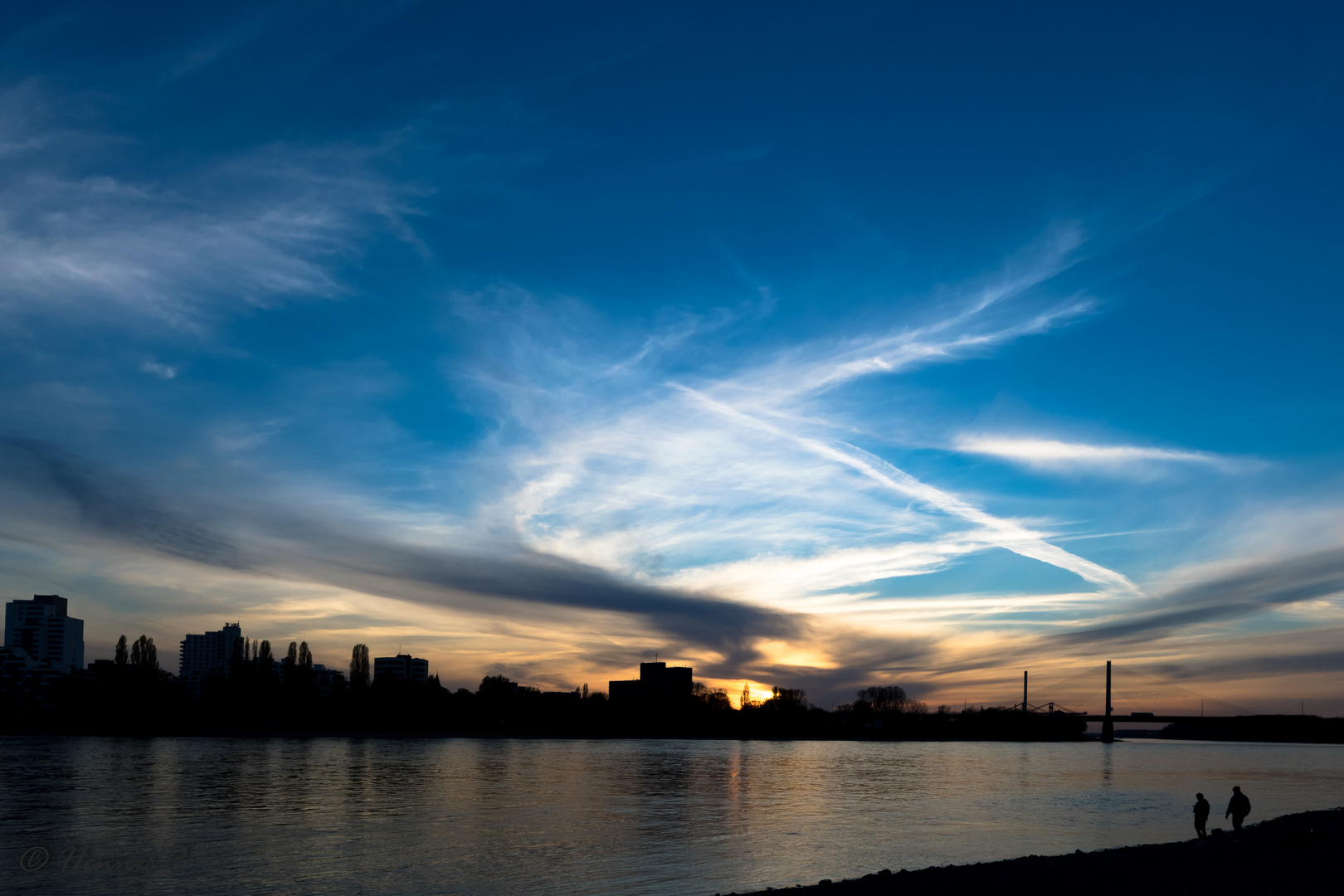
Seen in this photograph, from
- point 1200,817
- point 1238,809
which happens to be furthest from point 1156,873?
point 1200,817

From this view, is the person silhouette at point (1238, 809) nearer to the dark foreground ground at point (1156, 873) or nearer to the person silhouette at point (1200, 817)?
the dark foreground ground at point (1156, 873)

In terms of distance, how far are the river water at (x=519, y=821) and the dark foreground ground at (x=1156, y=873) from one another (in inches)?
174

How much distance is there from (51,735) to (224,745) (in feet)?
185

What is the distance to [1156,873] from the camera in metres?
29.5

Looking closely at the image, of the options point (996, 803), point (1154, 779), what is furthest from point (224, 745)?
point (1154, 779)

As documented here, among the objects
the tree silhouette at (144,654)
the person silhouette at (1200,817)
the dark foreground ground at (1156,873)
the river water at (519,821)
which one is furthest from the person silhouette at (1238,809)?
the tree silhouette at (144,654)

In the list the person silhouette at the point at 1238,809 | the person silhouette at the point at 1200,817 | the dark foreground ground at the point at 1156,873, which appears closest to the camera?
the dark foreground ground at the point at 1156,873

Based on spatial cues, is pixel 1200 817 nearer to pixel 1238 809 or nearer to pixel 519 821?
pixel 1238 809

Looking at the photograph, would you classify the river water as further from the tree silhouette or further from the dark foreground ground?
the tree silhouette

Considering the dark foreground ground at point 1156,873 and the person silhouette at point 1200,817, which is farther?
A: the person silhouette at point 1200,817

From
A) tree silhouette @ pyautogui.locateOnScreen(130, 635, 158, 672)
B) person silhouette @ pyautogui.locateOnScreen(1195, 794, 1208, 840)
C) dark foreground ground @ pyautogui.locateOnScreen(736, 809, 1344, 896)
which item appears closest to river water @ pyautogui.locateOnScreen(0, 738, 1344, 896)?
dark foreground ground @ pyautogui.locateOnScreen(736, 809, 1344, 896)

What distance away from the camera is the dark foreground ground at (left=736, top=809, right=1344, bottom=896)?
2634 centimetres

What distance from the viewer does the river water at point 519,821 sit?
3144 cm

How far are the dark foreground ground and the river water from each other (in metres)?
4.41
